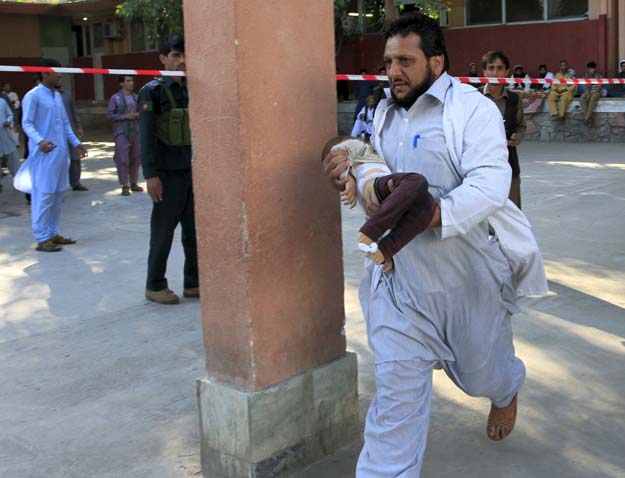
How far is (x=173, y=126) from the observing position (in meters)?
6.06

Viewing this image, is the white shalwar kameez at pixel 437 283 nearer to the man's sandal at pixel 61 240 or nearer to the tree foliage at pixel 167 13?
the man's sandal at pixel 61 240

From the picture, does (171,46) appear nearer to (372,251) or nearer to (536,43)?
(372,251)

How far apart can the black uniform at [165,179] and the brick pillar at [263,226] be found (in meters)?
2.80

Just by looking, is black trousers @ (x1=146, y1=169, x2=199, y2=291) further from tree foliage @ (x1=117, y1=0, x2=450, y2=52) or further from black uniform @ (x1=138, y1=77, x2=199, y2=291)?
tree foliage @ (x1=117, y1=0, x2=450, y2=52)

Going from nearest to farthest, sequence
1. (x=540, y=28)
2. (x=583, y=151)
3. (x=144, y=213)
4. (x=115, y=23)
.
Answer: (x=144, y=213), (x=583, y=151), (x=540, y=28), (x=115, y=23)

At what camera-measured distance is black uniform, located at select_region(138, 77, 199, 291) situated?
6098mm

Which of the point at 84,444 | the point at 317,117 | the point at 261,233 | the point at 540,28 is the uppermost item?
the point at 540,28

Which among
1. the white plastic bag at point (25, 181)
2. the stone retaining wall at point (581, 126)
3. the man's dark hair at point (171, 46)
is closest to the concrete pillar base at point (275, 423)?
the man's dark hair at point (171, 46)

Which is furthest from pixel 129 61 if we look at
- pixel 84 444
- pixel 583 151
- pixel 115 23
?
pixel 84 444

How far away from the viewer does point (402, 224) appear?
2832mm

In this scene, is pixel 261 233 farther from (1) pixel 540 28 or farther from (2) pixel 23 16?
(2) pixel 23 16

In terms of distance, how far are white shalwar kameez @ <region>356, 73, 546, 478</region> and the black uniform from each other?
121 inches

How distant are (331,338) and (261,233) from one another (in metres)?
0.66

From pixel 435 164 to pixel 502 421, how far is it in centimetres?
126
